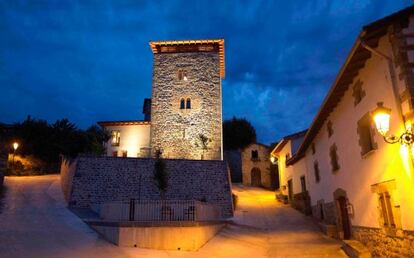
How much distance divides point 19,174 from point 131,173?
1608 centimetres

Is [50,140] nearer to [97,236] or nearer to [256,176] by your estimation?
[256,176]

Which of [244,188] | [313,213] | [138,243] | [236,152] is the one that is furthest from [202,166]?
[236,152]

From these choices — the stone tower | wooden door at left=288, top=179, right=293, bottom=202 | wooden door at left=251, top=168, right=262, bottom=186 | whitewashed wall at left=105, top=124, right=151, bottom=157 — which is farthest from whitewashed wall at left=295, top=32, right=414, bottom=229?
whitewashed wall at left=105, top=124, right=151, bottom=157

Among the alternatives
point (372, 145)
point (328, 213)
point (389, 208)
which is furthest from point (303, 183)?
point (389, 208)

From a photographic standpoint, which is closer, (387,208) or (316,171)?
(387,208)

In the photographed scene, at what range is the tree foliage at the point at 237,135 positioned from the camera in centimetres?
4697

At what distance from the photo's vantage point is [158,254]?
10367mm

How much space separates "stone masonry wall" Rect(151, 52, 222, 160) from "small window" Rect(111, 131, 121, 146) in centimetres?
446

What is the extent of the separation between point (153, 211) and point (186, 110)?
1842cm

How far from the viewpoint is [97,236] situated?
11703 millimetres

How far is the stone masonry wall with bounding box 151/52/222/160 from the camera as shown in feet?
97.3

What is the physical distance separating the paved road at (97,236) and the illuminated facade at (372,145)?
1.87m

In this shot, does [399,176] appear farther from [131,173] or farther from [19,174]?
[19,174]

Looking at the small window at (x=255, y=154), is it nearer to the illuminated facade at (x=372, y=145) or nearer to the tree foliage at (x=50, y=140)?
the tree foliage at (x=50, y=140)
